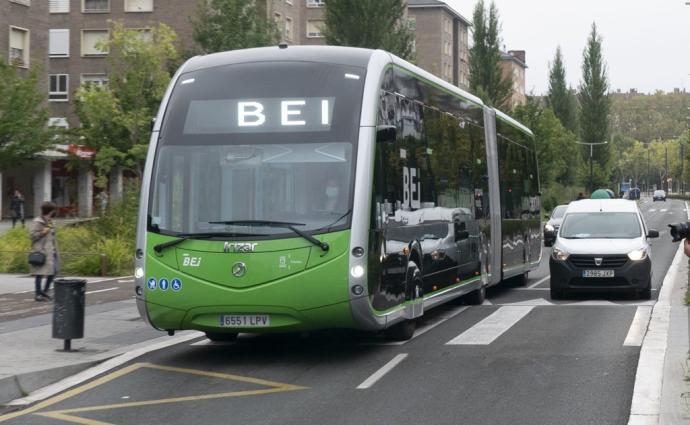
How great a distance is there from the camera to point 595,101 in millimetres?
108938

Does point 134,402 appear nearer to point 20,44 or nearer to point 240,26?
point 240,26

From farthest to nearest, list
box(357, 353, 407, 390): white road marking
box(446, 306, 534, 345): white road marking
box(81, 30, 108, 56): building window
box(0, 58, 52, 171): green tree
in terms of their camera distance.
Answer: box(81, 30, 108, 56): building window
box(0, 58, 52, 171): green tree
box(446, 306, 534, 345): white road marking
box(357, 353, 407, 390): white road marking

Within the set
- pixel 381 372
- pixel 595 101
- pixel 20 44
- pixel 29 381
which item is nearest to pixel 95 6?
pixel 20 44

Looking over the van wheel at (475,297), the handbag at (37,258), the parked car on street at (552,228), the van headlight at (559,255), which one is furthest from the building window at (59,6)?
the van wheel at (475,297)

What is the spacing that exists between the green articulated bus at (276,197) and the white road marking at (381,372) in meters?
0.38

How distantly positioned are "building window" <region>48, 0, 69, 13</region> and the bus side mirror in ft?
182

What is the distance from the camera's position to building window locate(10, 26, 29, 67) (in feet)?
152

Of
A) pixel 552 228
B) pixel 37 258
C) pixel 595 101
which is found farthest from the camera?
pixel 595 101

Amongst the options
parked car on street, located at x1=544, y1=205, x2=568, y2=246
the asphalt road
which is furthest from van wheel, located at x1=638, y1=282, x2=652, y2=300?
parked car on street, located at x1=544, y1=205, x2=568, y2=246

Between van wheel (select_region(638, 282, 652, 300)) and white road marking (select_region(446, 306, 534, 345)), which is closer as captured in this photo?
white road marking (select_region(446, 306, 534, 345))

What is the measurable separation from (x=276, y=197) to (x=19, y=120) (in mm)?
15464

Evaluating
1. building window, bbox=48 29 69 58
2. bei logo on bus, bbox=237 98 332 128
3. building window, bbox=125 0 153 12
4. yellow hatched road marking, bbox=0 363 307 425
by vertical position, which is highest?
building window, bbox=125 0 153 12

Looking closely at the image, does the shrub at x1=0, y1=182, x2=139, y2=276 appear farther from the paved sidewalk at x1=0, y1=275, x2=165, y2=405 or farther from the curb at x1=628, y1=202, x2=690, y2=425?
the curb at x1=628, y1=202, x2=690, y2=425

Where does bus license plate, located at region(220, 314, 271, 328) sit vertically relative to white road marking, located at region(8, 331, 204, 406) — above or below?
above
